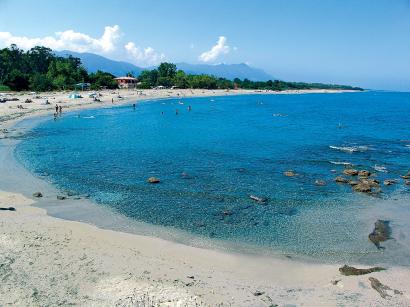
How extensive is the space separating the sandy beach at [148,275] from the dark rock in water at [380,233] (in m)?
3.38

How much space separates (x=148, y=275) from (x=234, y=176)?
60.6 ft

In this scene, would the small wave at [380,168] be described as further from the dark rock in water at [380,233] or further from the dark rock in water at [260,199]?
the dark rock in water at [260,199]

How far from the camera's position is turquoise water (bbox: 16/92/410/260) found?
21.7 meters

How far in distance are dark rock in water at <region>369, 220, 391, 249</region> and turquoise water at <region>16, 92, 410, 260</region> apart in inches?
21.2

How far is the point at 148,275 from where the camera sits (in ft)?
50.1

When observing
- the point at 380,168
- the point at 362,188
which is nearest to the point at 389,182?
the point at 362,188

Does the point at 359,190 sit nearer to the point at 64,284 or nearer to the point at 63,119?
the point at 64,284

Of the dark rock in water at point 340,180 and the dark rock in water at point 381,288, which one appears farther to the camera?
the dark rock in water at point 340,180

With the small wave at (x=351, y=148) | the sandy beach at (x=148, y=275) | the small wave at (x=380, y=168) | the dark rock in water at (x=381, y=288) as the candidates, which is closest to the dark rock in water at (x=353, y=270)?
the sandy beach at (x=148, y=275)

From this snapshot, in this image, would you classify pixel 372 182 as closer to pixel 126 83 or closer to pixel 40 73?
pixel 40 73

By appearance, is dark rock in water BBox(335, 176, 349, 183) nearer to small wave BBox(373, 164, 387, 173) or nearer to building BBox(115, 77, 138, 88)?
small wave BBox(373, 164, 387, 173)

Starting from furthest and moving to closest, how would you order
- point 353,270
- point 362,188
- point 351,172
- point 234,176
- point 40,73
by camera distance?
point 40,73 < point 351,172 < point 234,176 < point 362,188 < point 353,270

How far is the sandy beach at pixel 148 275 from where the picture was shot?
13.6 meters

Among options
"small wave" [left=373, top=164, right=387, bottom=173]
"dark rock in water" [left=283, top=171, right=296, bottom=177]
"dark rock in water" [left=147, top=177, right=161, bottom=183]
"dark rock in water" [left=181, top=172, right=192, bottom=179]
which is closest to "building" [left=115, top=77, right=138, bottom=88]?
"dark rock in water" [left=181, top=172, right=192, bottom=179]
